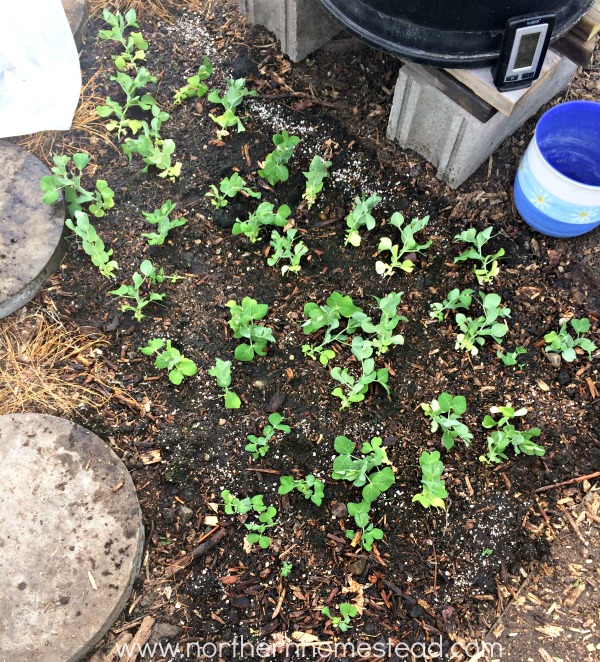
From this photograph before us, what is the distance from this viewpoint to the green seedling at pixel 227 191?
249 centimetres

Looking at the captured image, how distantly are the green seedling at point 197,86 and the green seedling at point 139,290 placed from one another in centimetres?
90

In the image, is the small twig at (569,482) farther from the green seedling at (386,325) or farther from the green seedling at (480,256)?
the green seedling at (480,256)

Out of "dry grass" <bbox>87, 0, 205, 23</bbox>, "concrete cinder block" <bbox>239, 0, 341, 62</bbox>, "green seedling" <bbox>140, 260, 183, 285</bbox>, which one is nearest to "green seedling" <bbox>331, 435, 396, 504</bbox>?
"green seedling" <bbox>140, 260, 183, 285</bbox>

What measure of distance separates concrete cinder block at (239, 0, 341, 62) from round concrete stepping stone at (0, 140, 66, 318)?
50.1 inches

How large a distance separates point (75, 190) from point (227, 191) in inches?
25.7

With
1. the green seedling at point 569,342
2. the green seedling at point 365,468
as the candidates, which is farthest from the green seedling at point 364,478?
the green seedling at point 569,342

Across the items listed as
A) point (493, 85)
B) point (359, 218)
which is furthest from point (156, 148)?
point (493, 85)

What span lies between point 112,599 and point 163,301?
1.11 metres

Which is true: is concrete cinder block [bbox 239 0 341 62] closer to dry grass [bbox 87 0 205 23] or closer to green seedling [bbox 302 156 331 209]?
dry grass [bbox 87 0 205 23]

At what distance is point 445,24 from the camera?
191 centimetres

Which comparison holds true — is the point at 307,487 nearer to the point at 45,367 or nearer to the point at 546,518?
the point at 546,518

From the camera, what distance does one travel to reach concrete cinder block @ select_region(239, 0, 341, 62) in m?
2.64

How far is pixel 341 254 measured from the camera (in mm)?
2492

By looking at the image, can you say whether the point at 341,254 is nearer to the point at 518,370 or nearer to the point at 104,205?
the point at 518,370
